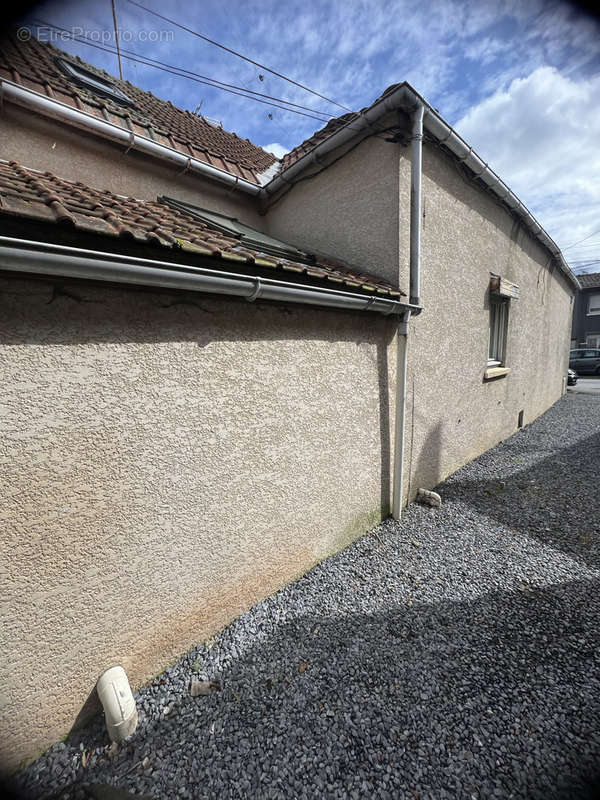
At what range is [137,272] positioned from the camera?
183cm

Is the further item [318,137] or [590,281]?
[590,281]

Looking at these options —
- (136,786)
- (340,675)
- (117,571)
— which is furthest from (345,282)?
(136,786)

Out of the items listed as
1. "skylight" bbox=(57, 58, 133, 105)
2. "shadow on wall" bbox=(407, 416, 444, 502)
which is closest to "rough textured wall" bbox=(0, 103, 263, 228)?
"skylight" bbox=(57, 58, 133, 105)

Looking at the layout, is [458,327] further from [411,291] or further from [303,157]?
[303,157]

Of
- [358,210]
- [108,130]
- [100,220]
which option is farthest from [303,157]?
[100,220]

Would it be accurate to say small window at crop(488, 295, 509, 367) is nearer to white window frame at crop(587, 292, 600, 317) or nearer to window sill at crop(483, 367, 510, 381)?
window sill at crop(483, 367, 510, 381)

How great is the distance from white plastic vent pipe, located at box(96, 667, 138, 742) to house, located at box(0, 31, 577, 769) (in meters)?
0.13

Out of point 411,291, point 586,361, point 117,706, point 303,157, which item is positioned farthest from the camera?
point 586,361

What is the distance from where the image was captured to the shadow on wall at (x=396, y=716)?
163 centimetres

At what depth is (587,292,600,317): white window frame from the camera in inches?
965

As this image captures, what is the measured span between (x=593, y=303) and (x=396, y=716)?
33.5 m

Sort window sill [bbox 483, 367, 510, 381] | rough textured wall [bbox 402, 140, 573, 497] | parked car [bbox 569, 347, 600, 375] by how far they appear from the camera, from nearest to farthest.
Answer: rough textured wall [bbox 402, 140, 573, 497] < window sill [bbox 483, 367, 510, 381] < parked car [bbox 569, 347, 600, 375]

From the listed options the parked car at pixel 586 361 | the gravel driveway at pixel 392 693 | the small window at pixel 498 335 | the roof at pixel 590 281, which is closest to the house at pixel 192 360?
the gravel driveway at pixel 392 693

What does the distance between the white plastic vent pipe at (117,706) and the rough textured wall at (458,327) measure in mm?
3564
